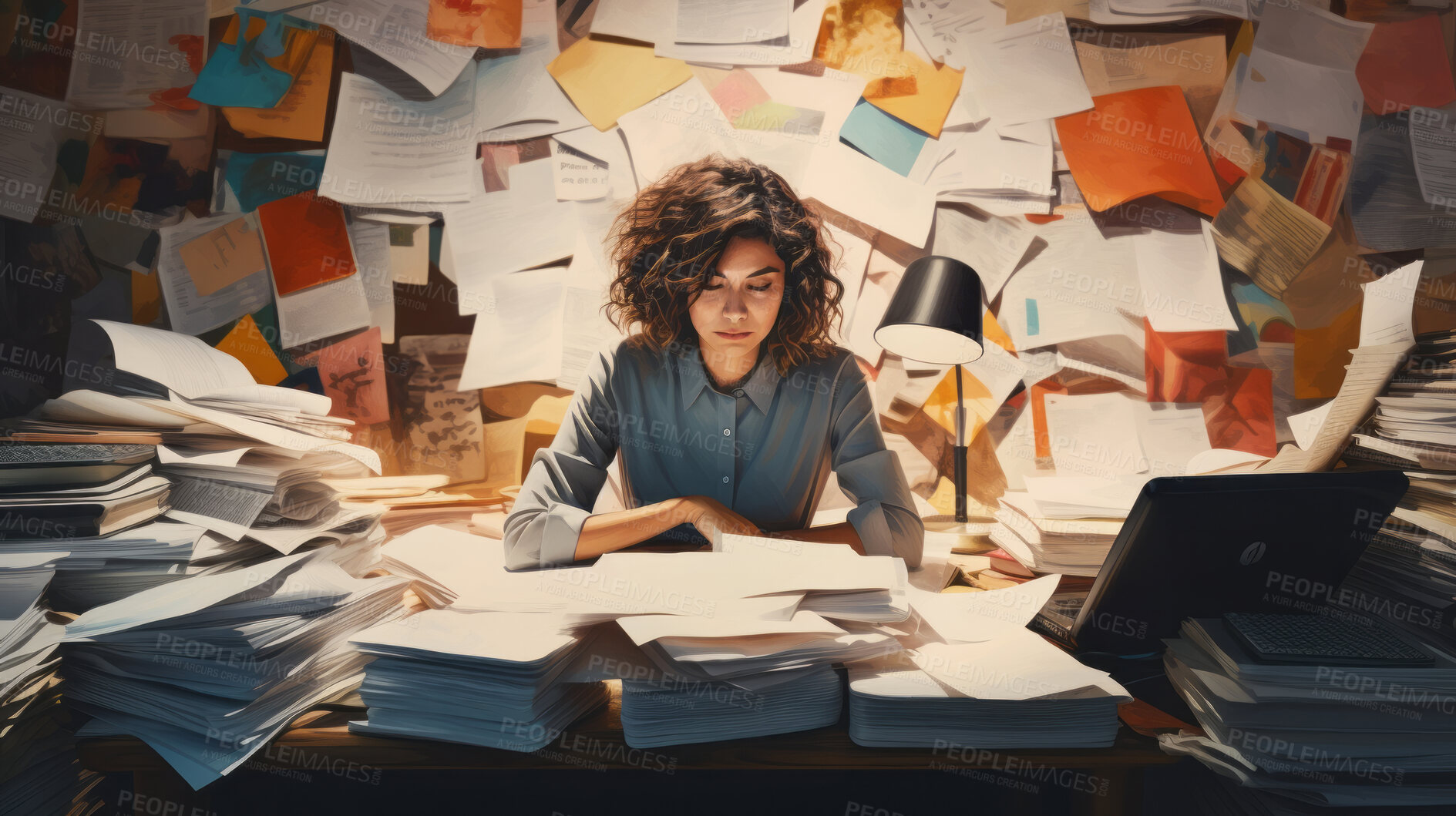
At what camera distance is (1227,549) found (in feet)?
2.72

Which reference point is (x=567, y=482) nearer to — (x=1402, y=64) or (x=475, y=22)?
(x=475, y=22)

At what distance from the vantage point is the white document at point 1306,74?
5.65 feet

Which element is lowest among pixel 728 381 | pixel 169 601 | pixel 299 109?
pixel 169 601

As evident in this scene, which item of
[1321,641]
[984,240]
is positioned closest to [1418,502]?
[1321,641]

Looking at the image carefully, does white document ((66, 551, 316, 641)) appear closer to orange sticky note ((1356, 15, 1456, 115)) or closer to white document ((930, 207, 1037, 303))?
white document ((930, 207, 1037, 303))

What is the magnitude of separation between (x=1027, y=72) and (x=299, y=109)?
1748 mm

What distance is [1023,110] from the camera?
1.70m

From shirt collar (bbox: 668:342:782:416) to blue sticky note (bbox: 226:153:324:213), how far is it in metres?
0.99

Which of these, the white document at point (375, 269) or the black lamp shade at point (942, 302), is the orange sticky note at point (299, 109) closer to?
the white document at point (375, 269)

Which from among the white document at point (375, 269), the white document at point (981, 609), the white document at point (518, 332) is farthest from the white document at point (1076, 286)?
the white document at point (375, 269)

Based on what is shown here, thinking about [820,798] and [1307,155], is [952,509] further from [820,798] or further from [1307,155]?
[1307,155]

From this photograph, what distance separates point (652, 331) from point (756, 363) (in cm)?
23

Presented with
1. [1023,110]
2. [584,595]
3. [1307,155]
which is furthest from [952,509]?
[1307,155]

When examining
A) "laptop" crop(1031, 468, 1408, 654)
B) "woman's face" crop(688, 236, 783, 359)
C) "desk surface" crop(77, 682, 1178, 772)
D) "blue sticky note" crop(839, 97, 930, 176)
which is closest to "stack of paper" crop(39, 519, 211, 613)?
"desk surface" crop(77, 682, 1178, 772)
